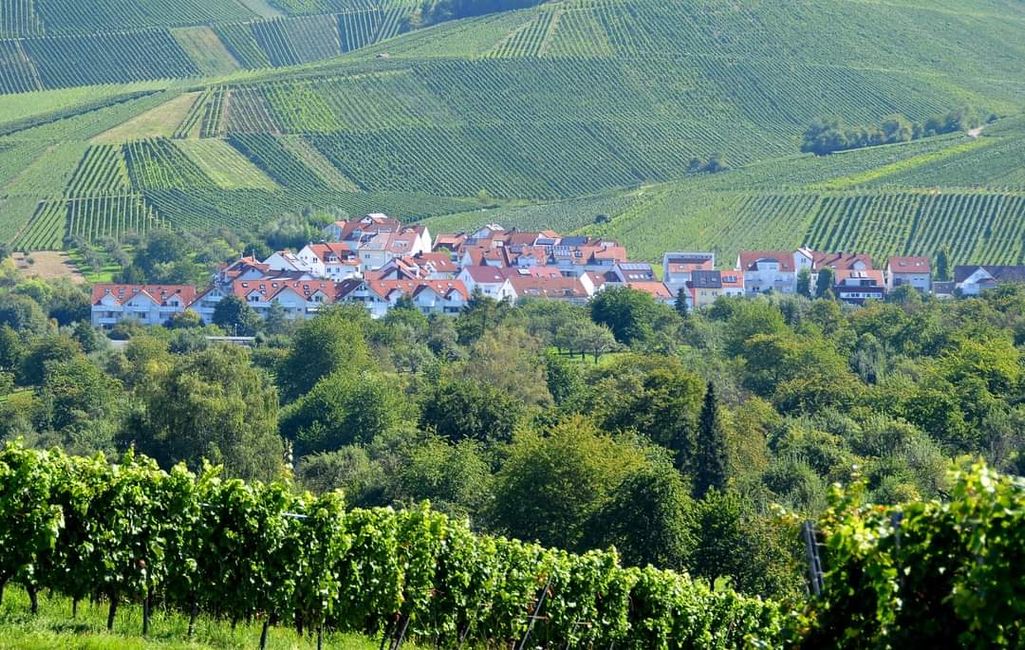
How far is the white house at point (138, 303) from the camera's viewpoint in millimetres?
105125

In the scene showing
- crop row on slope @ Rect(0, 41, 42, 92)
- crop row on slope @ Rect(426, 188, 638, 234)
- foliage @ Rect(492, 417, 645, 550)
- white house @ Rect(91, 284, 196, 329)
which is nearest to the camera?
foliage @ Rect(492, 417, 645, 550)

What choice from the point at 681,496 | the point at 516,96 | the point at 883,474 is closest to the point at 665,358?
the point at 883,474

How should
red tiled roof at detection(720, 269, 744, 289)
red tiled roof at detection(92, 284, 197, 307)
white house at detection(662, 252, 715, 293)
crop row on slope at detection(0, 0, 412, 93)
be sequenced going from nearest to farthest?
1. red tiled roof at detection(92, 284, 197, 307)
2. red tiled roof at detection(720, 269, 744, 289)
3. white house at detection(662, 252, 715, 293)
4. crop row on slope at detection(0, 0, 412, 93)

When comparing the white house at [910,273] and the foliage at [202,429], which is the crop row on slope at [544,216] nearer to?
the white house at [910,273]

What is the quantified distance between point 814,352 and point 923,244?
5021cm

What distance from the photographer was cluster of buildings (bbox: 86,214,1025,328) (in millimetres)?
109062

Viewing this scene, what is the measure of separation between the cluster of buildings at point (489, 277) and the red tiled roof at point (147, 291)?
0.25ft

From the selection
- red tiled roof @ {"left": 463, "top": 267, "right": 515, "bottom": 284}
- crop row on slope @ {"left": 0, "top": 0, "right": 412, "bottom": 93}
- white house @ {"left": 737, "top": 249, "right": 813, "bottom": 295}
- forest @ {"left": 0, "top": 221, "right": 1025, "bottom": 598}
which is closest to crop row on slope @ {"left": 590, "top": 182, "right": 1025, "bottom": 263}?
white house @ {"left": 737, "top": 249, "right": 813, "bottom": 295}

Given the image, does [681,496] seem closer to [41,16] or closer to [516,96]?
[516,96]

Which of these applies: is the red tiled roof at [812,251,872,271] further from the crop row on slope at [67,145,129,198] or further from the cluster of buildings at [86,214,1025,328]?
the crop row on slope at [67,145,129,198]

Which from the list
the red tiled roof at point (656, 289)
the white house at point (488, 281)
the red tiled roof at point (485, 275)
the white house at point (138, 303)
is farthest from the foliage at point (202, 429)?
the red tiled roof at point (485, 275)

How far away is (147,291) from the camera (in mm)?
108250

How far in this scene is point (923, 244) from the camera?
398 ft

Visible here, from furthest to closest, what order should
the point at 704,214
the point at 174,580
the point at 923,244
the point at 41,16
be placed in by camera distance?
the point at 41,16, the point at 704,214, the point at 923,244, the point at 174,580
